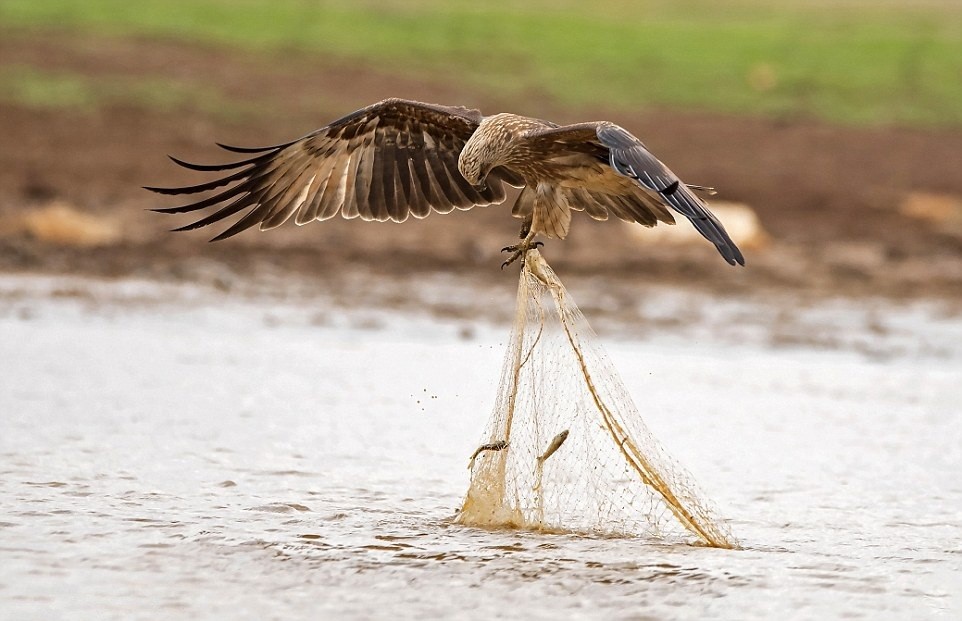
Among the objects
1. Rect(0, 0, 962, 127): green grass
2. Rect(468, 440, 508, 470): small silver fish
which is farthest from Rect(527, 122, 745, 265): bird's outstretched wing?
Rect(0, 0, 962, 127): green grass

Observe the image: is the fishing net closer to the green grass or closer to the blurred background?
the blurred background

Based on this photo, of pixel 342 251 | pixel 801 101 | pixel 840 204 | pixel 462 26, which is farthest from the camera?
pixel 462 26

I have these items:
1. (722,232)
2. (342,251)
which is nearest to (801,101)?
(342,251)

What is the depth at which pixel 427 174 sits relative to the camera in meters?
7.41

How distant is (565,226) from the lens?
6.81 meters

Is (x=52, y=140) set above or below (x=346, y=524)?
above

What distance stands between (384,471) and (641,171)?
107 inches

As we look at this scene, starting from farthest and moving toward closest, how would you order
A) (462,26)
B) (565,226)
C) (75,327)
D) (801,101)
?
1. (462,26)
2. (801,101)
3. (75,327)
4. (565,226)

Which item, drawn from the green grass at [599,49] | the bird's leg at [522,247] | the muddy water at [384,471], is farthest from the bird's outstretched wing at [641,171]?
the green grass at [599,49]

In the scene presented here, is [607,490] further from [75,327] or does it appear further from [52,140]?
[52,140]

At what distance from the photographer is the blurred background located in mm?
14227

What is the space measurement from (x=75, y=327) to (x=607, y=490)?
210 inches

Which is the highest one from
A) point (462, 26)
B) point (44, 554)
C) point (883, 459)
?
point (462, 26)

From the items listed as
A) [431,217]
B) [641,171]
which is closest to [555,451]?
[641,171]
